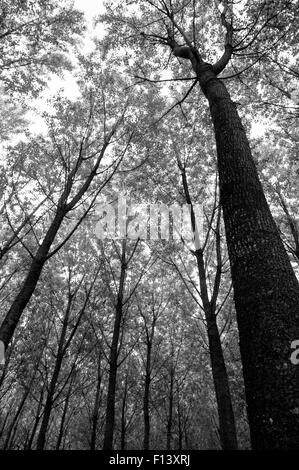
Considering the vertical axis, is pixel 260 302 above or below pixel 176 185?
below

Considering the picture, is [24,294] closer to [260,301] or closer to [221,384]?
[221,384]

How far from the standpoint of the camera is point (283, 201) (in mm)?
10547

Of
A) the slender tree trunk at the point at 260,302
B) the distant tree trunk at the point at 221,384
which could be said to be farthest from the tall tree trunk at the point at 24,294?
the slender tree trunk at the point at 260,302

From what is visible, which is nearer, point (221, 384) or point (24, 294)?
point (24, 294)

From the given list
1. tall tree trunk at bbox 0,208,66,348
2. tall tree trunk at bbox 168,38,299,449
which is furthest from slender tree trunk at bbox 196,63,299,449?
tall tree trunk at bbox 0,208,66,348

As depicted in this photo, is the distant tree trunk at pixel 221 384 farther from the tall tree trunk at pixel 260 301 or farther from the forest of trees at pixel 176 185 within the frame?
the tall tree trunk at pixel 260 301

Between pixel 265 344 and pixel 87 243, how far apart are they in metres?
9.60

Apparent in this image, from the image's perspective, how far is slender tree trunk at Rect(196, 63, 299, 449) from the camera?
6.16ft

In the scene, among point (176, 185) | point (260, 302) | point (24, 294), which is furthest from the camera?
point (176, 185)

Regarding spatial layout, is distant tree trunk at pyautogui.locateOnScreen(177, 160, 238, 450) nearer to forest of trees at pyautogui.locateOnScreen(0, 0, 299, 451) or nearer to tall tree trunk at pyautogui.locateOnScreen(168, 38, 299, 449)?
forest of trees at pyautogui.locateOnScreen(0, 0, 299, 451)

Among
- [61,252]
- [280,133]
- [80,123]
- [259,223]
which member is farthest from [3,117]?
[259,223]

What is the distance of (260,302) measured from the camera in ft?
7.61

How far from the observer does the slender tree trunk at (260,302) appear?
6.16 ft

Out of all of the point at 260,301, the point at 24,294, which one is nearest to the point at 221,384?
the point at 24,294
